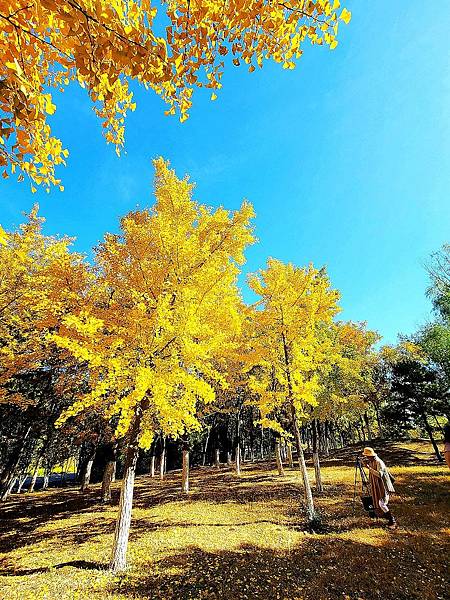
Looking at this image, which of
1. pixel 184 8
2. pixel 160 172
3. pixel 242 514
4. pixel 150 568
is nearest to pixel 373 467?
pixel 150 568

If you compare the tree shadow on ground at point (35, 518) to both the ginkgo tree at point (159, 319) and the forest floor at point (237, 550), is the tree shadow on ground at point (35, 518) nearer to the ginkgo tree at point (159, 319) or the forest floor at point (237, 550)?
the forest floor at point (237, 550)

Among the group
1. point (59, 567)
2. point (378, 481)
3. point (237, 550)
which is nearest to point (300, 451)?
point (378, 481)

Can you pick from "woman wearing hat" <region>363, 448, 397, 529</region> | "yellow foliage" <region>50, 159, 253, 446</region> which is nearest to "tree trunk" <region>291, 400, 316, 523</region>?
"woman wearing hat" <region>363, 448, 397, 529</region>

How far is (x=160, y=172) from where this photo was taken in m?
8.64

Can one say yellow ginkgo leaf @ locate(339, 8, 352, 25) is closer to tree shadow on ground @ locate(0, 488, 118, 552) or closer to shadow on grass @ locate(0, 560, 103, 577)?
shadow on grass @ locate(0, 560, 103, 577)

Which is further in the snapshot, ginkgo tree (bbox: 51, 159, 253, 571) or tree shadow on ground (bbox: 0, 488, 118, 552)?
tree shadow on ground (bbox: 0, 488, 118, 552)

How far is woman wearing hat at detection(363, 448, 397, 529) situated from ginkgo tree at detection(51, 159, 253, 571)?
13.5ft

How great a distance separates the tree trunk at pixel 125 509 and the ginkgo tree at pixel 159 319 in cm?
2

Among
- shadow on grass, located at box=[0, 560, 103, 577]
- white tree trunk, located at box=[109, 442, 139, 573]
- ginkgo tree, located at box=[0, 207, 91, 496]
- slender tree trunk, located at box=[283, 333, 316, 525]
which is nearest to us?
white tree trunk, located at box=[109, 442, 139, 573]

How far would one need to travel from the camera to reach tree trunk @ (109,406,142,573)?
21.6 ft

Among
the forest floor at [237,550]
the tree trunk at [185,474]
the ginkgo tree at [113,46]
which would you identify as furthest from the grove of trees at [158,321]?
the tree trunk at [185,474]

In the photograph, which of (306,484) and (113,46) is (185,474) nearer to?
(306,484)

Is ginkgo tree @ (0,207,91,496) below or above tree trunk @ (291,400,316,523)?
above

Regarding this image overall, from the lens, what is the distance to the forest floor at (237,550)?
581 centimetres
